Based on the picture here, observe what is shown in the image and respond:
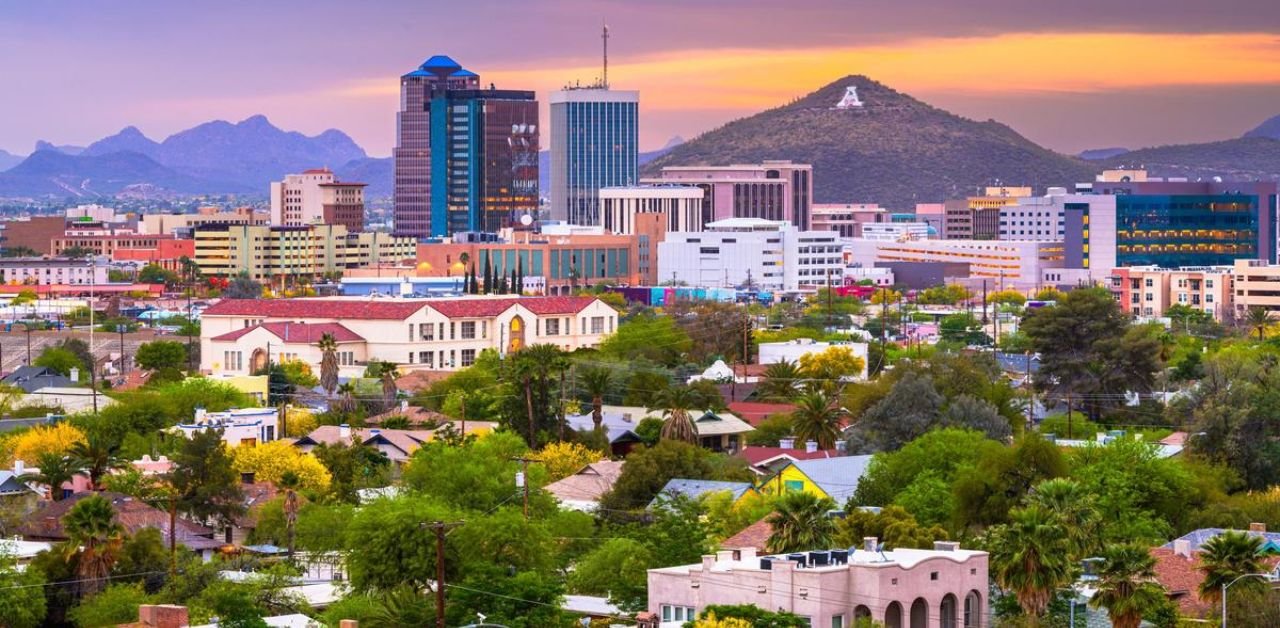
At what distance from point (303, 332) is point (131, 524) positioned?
60382mm

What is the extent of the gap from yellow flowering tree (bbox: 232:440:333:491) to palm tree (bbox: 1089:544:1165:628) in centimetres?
2987

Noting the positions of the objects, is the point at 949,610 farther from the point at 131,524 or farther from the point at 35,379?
the point at 35,379

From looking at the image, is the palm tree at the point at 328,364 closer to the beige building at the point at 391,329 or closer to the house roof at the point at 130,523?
the beige building at the point at 391,329

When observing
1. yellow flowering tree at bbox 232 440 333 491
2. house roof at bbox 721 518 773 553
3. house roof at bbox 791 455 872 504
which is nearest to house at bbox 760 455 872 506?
house roof at bbox 791 455 872 504

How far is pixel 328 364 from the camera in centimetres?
11250

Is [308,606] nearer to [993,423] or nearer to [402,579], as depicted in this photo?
[402,579]

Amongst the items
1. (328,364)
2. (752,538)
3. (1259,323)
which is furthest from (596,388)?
(1259,323)

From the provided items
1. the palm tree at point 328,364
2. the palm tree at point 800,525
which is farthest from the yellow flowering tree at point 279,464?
the palm tree at point 328,364

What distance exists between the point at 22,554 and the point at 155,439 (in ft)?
74.6

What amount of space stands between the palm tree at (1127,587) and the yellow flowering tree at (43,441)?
1542 inches

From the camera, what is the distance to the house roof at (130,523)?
64.2 meters

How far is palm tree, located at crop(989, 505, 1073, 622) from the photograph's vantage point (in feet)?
159

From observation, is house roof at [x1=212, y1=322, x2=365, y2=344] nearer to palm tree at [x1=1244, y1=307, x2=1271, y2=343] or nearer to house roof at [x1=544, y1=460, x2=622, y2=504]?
house roof at [x1=544, y1=460, x2=622, y2=504]

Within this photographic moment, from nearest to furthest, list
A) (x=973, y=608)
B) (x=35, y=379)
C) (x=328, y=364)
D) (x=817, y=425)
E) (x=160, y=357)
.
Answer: (x=973, y=608) → (x=817, y=425) → (x=328, y=364) → (x=35, y=379) → (x=160, y=357)
